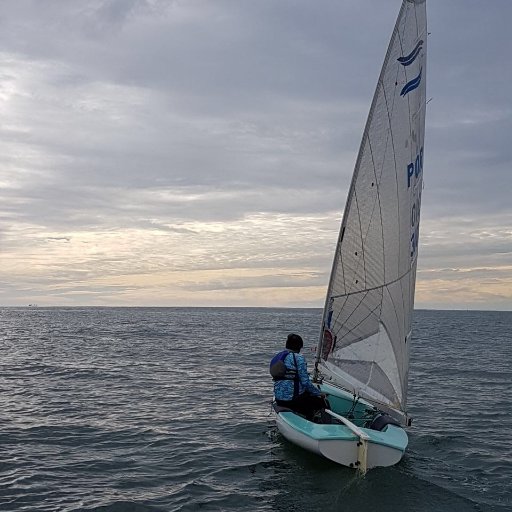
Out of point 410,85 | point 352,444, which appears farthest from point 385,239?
point 352,444

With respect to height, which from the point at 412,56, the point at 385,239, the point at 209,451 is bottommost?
the point at 209,451

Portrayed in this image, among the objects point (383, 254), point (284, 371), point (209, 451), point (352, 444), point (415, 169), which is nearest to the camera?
point (352, 444)

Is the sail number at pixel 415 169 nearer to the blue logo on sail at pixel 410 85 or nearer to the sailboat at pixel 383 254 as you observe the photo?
the sailboat at pixel 383 254

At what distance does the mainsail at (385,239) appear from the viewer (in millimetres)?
12211

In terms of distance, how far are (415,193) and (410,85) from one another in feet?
7.43

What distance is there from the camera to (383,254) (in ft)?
41.0

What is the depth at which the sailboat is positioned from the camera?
12164 mm

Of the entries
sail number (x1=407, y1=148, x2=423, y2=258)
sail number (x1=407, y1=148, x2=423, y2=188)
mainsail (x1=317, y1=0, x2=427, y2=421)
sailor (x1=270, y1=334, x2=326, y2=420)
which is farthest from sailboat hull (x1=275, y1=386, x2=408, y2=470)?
sail number (x1=407, y1=148, x2=423, y2=188)

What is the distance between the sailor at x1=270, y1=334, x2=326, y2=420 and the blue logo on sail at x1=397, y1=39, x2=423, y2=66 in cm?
602

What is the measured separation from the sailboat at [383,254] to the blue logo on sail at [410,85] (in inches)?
0.8

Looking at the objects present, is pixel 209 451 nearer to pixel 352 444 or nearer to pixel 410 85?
pixel 352 444

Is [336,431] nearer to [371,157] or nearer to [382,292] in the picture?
[382,292]

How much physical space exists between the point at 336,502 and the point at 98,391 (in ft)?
42.9

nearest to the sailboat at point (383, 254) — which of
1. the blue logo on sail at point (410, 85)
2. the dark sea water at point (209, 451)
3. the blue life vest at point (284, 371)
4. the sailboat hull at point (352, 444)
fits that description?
the blue logo on sail at point (410, 85)
